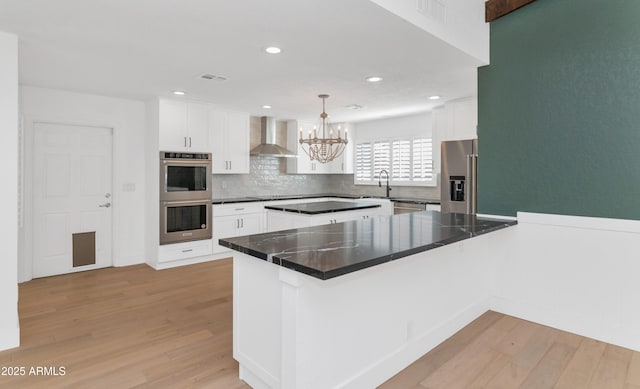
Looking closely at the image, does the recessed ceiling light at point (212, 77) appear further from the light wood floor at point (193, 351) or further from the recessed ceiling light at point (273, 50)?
the light wood floor at point (193, 351)

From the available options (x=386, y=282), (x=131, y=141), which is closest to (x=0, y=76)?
(x=131, y=141)

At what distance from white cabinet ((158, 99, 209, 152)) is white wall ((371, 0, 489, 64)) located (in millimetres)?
3586

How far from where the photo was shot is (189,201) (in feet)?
16.8

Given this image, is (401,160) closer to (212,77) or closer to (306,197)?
(306,197)

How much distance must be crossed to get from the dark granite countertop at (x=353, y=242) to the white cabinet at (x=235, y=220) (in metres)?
2.98

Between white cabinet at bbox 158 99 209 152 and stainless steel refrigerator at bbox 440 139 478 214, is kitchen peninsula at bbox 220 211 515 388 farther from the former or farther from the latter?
white cabinet at bbox 158 99 209 152

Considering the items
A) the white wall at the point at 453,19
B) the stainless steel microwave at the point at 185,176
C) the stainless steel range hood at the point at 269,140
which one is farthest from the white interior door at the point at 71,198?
the white wall at the point at 453,19

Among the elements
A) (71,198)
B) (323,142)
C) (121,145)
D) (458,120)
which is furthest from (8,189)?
(458,120)

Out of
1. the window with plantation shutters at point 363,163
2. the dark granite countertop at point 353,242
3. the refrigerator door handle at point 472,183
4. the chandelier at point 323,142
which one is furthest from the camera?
the window with plantation shutters at point 363,163

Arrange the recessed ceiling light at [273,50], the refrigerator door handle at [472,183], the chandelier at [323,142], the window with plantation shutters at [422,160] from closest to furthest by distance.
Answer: the recessed ceiling light at [273,50] → the chandelier at [323,142] → the refrigerator door handle at [472,183] → the window with plantation shutters at [422,160]

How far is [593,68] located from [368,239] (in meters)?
2.26

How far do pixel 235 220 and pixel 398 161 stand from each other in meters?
3.03

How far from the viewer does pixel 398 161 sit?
6.43m

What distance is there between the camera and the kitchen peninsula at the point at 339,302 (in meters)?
1.77
